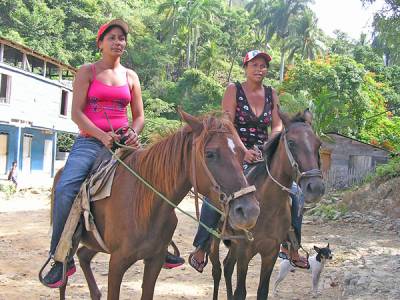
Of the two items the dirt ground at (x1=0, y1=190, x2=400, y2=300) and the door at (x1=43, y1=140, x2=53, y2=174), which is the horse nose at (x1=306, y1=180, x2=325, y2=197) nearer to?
the dirt ground at (x1=0, y1=190, x2=400, y2=300)

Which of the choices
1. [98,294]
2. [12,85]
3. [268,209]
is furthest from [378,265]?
[12,85]

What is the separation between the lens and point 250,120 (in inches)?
Result: 208

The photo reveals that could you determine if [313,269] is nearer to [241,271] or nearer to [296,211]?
[296,211]

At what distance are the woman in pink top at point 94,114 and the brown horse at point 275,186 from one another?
1.50 metres

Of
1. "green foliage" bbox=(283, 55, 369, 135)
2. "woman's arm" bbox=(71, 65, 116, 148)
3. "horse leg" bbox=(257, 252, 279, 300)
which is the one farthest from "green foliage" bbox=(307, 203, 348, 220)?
"woman's arm" bbox=(71, 65, 116, 148)

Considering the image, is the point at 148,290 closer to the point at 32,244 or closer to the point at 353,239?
the point at 32,244

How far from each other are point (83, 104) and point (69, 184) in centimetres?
72

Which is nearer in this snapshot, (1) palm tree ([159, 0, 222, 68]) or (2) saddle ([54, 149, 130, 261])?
(2) saddle ([54, 149, 130, 261])

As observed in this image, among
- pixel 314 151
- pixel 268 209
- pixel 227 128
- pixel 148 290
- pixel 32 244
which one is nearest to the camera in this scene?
pixel 227 128

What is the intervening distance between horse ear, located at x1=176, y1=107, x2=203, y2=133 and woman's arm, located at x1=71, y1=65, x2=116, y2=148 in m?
0.98

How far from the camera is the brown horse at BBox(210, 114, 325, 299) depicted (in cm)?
445

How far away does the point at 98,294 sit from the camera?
15.3 ft

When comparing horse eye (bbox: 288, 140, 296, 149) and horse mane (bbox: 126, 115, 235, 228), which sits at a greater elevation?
horse eye (bbox: 288, 140, 296, 149)

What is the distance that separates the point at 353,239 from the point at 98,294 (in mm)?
9119
